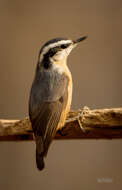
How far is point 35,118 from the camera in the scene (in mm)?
1561

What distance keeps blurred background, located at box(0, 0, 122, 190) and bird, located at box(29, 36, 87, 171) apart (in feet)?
1.42

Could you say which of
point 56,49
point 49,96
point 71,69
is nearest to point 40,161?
point 49,96

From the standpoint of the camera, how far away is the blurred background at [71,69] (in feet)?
6.98

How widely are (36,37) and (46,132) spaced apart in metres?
0.95

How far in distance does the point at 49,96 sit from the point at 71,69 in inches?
25.1

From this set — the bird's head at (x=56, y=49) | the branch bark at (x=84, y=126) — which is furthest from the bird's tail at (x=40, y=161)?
Result: the bird's head at (x=56, y=49)

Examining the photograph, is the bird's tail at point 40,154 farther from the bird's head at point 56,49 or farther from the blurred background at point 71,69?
the blurred background at point 71,69

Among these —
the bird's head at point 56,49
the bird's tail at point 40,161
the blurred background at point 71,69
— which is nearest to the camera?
the bird's tail at point 40,161

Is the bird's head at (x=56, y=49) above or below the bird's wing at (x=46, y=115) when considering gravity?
above

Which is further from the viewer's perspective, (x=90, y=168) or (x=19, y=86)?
(x=19, y=86)

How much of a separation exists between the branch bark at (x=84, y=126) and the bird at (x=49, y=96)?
2.1 inches

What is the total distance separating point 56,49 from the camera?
5.71 feet

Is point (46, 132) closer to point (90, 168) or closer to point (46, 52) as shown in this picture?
point (46, 52)

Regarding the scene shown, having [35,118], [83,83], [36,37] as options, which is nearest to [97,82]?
[83,83]
